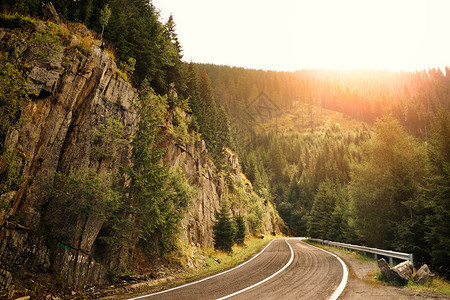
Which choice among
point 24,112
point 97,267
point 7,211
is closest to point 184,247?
point 97,267

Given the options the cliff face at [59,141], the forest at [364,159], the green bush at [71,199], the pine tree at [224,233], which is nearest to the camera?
the cliff face at [59,141]

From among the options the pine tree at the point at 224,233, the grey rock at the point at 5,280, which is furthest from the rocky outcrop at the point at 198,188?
the grey rock at the point at 5,280

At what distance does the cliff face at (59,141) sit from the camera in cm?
872

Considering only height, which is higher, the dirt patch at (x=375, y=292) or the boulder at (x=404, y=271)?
the boulder at (x=404, y=271)

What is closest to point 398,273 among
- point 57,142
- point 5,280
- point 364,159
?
point 5,280

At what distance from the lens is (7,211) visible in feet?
26.8

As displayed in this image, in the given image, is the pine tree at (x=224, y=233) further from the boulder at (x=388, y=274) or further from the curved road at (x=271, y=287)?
the boulder at (x=388, y=274)

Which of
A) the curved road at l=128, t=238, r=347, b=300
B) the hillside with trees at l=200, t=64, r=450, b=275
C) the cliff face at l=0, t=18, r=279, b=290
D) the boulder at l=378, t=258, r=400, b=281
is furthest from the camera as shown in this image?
the hillside with trees at l=200, t=64, r=450, b=275

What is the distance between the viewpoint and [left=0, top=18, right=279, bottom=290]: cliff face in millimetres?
8719

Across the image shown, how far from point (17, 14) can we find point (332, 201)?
134ft

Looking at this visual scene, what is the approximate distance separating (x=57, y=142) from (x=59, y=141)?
0.11m

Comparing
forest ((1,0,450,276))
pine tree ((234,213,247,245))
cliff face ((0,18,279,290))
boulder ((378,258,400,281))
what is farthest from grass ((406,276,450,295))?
pine tree ((234,213,247,245))

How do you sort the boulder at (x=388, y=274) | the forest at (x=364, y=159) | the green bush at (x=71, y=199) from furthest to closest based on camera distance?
the forest at (x=364, y=159), the green bush at (x=71, y=199), the boulder at (x=388, y=274)

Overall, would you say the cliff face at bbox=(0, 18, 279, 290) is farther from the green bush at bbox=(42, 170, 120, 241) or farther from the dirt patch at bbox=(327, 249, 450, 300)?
the dirt patch at bbox=(327, 249, 450, 300)
